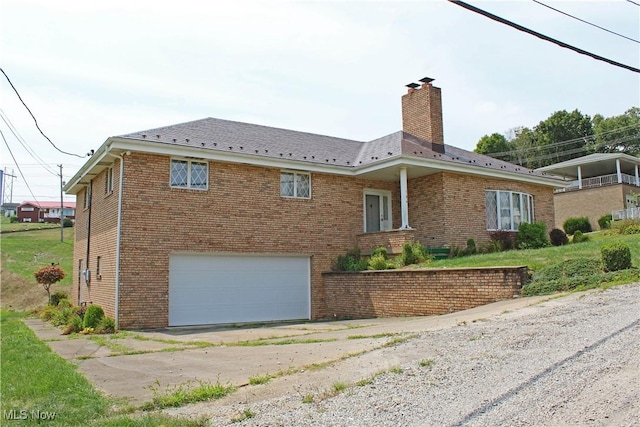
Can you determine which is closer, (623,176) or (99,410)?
(99,410)

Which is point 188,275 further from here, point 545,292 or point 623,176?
point 623,176

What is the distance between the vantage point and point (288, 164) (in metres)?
17.2

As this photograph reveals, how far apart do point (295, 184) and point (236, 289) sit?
4.00 meters

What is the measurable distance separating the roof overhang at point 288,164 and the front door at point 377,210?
2.23 ft

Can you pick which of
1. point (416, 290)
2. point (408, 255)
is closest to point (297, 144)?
point (408, 255)

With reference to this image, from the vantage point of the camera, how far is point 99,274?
1639 cm

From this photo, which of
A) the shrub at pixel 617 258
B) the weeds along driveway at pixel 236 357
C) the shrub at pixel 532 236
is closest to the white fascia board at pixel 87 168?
the weeds along driveway at pixel 236 357

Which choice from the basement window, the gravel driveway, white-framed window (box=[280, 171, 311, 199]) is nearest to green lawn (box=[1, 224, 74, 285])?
the basement window

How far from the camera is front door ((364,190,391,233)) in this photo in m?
19.7

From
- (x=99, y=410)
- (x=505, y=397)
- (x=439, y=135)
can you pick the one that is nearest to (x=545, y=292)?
(x=505, y=397)

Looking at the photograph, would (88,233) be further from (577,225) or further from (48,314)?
(577,225)

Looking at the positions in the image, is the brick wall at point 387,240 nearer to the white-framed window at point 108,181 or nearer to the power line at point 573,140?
the white-framed window at point 108,181

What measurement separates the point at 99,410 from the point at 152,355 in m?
4.01

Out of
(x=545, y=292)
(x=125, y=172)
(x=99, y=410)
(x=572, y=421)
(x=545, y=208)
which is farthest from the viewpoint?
(x=545, y=208)
